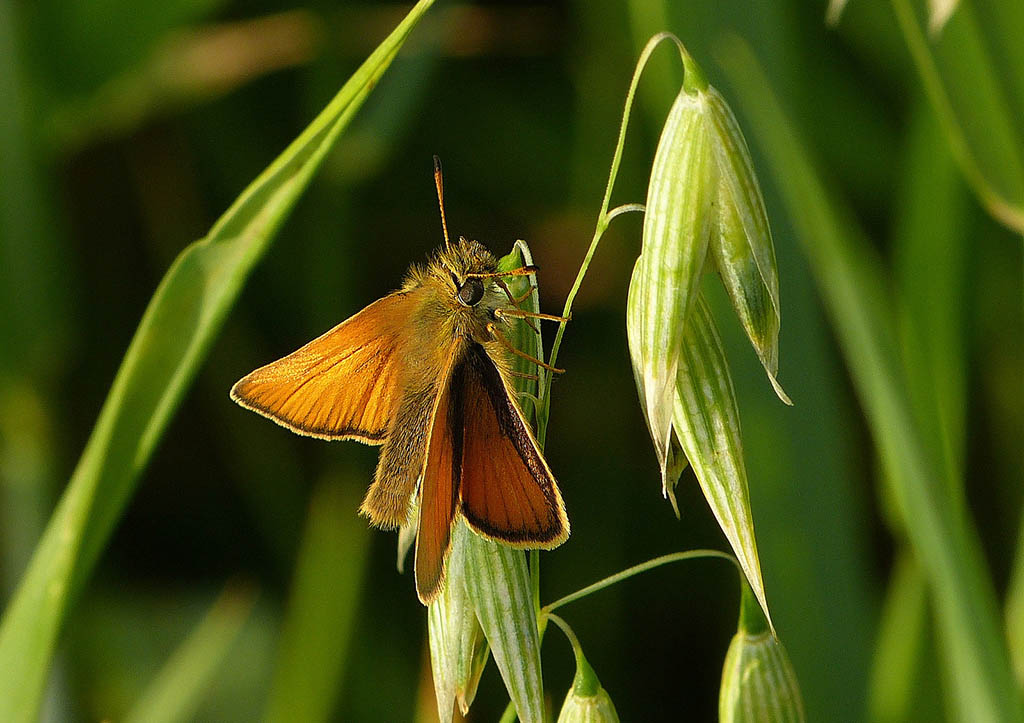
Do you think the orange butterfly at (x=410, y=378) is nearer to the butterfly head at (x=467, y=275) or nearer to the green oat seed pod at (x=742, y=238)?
the butterfly head at (x=467, y=275)

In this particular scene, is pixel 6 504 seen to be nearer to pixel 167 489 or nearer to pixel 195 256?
pixel 167 489

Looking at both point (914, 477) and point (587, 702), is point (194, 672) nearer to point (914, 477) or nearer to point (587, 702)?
point (587, 702)

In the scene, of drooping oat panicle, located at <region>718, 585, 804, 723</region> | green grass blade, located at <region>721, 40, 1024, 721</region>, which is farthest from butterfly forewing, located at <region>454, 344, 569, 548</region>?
green grass blade, located at <region>721, 40, 1024, 721</region>

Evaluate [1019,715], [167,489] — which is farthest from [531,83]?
[1019,715]

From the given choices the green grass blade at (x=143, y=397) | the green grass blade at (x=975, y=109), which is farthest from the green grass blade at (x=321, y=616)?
the green grass blade at (x=975, y=109)

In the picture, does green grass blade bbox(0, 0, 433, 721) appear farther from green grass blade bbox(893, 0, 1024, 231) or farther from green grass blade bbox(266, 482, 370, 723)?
green grass blade bbox(893, 0, 1024, 231)

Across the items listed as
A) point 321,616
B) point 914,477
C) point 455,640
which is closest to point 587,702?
point 455,640
